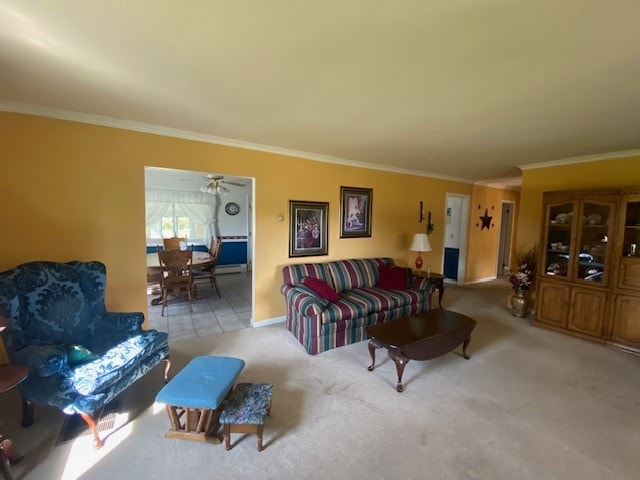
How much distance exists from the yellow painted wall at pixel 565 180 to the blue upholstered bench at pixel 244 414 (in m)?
4.53

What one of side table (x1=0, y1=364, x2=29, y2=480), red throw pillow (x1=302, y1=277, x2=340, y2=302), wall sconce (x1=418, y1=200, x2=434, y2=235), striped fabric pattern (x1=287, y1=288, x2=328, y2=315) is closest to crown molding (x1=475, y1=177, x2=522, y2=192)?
wall sconce (x1=418, y1=200, x2=434, y2=235)

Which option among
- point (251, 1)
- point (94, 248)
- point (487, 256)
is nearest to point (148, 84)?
point (251, 1)

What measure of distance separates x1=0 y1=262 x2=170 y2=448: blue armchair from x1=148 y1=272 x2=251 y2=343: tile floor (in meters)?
1.06

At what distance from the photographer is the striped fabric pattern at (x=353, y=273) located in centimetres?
391

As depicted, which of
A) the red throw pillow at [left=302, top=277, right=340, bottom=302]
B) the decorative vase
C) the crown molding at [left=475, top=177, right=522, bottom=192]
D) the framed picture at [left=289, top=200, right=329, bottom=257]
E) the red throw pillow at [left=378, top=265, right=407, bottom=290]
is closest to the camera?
the red throw pillow at [left=302, top=277, right=340, bottom=302]

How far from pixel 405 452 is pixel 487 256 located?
19.5 feet

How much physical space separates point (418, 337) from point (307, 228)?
2116mm

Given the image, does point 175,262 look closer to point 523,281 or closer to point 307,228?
point 307,228

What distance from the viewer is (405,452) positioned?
177 centimetres

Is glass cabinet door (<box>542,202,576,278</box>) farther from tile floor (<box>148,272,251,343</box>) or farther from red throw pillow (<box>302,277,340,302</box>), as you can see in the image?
tile floor (<box>148,272,251,343</box>)

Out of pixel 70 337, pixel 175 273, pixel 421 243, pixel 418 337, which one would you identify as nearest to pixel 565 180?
pixel 421 243

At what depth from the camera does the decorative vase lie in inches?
165

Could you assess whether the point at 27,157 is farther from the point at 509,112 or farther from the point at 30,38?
the point at 509,112

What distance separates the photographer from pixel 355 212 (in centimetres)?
443
